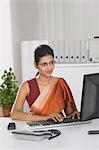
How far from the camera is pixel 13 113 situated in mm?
2092

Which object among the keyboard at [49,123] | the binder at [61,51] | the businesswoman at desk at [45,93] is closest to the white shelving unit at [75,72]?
the binder at [61,51]

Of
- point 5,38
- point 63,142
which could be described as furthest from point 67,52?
point 63,142

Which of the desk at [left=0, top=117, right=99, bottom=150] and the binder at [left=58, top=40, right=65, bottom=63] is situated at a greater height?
the binder at [left=58, top=40, right=65, bottom=63]

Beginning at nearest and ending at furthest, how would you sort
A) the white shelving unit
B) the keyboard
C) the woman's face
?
the keyboard
the woman's face
the white shelving unit

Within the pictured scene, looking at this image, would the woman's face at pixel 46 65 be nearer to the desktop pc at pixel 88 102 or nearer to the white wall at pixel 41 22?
the desktop pc at pixel 88 102

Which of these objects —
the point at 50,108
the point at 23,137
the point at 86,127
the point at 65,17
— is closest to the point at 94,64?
the point at 65,17

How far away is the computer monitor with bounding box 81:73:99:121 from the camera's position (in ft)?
5.47

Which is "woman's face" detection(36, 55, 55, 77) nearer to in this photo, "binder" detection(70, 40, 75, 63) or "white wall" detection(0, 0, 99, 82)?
"binder" detection(70, 40, 75, 63)

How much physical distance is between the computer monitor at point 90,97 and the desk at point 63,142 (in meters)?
0.12

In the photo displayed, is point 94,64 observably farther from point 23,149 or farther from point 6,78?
point 23,149

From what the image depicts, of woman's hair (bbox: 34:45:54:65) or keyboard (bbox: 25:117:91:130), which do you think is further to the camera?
woman's hair (bbox: 34:45:54:65)

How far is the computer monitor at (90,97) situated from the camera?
5.47ft

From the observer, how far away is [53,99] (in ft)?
7.32

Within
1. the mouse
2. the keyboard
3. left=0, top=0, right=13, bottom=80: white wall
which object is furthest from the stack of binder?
the mouse
